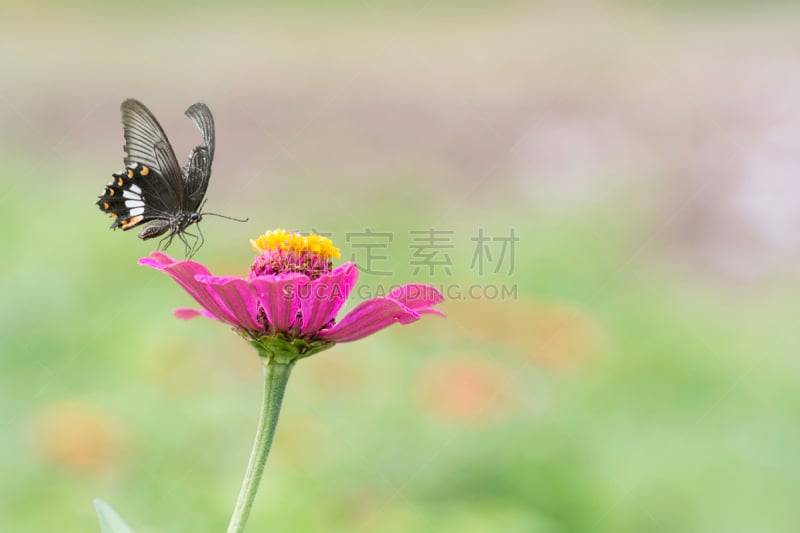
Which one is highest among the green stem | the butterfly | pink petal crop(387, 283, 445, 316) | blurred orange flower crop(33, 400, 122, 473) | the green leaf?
the butterfly

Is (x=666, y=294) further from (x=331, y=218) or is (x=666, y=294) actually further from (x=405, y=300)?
(x=405, y=300)

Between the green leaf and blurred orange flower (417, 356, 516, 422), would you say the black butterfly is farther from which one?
blurred orange flower (417, 356, 516, 422)

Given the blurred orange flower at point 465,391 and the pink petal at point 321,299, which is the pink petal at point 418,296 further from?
the blurred orange flower at point 465,391

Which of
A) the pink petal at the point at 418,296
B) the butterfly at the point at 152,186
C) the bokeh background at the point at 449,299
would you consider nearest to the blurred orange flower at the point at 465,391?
the bokeh background at the point at 449,299

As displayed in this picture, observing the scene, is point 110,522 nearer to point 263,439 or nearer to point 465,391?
point 263,439

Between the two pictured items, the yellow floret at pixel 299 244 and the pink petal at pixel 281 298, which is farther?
the yellow floret at pixel 299 244

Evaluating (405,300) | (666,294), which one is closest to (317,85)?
(666,294)

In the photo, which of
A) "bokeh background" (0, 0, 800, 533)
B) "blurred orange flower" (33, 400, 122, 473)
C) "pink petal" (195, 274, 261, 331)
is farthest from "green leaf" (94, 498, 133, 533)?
"blurred orange flower" (33, 400, 122, 473)
